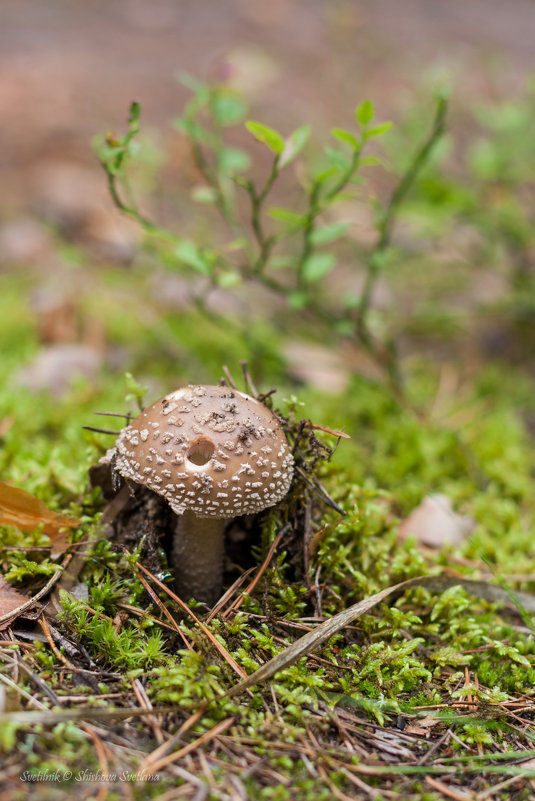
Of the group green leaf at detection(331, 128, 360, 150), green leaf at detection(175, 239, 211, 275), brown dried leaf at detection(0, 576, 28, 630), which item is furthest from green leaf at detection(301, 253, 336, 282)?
brown dried leaf at detection(0, 576, 28, 630)

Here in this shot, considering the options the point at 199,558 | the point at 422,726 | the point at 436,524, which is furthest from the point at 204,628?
the point at 436,524

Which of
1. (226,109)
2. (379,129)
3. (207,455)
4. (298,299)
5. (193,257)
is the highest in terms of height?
(226,109)

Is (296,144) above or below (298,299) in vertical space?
above

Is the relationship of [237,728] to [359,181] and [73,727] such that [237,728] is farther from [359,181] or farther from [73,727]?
[359,181]

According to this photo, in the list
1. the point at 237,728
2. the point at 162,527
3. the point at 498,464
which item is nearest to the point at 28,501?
the point at 162,527

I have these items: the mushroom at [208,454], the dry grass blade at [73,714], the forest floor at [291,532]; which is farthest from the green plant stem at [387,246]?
the dry grass blade at [73,714]

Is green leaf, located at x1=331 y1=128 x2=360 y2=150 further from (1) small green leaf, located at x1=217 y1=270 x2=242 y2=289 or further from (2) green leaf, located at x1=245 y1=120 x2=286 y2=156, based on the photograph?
(1) small green leaf, located at x1=217 y1=270 x2=242 y2=289

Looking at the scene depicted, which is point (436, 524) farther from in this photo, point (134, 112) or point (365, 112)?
point (134, 112)
